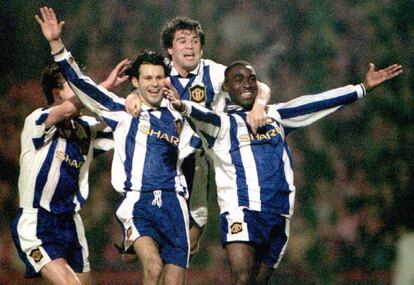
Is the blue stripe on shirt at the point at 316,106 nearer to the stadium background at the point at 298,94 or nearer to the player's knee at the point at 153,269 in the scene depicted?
the player's knee at the point at 153,269

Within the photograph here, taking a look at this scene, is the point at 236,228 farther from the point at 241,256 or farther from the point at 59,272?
the point at 59,272

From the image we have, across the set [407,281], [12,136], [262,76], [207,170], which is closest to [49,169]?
[207,170]

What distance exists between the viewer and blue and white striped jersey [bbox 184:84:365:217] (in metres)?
4.36

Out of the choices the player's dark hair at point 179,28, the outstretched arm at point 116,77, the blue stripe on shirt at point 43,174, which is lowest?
the blue stripe on shirt at point 43,174

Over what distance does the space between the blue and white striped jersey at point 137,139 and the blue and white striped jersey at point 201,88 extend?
0.23 metres

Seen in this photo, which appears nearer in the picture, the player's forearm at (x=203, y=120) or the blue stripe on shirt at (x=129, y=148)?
the player's forearm at (x=203, y=120)

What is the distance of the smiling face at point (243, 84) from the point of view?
447 centimetres

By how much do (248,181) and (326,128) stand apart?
2.14 meters

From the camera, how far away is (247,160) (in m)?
4.41

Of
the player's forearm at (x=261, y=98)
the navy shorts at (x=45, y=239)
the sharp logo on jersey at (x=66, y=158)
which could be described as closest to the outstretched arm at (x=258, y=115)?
the player's forearm at (x=261, y=98)

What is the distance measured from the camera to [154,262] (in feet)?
13.9

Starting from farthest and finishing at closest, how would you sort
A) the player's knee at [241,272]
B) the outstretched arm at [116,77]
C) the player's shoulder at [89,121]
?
1. the player's shoulder at [89,121]
2. the outstretched arm at [116,77]
3. the player's knee at [241,272]

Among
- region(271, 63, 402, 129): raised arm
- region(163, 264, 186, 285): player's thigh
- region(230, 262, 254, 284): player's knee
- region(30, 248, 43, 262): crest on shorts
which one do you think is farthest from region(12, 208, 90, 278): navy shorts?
region(271, 63, 402, 129): raised arm

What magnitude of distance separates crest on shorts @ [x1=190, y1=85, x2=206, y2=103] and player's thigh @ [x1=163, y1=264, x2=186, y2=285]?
1.01 metres
